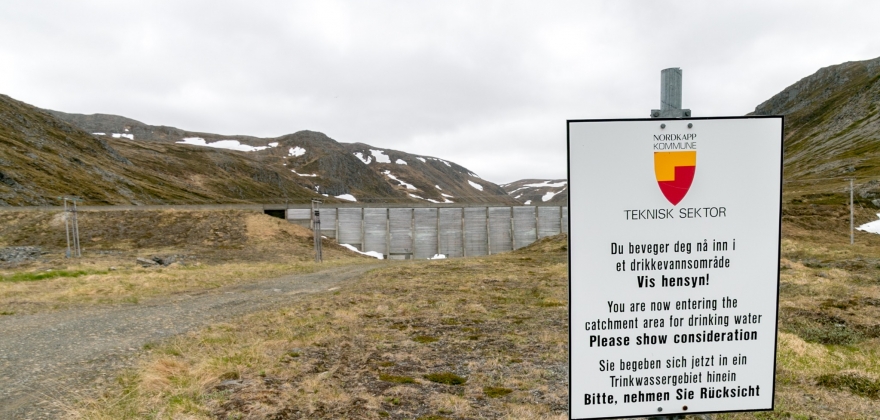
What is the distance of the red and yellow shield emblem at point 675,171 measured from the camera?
2.93m

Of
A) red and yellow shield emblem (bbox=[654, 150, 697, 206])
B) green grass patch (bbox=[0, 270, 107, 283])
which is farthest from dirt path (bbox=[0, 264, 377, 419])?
green grass patch (bbox=[0, 270, 107, 283])

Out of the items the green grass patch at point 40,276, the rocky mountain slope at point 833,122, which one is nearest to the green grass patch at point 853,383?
the green grass patch at point 40,276

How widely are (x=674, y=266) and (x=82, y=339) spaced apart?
13922 millimetres

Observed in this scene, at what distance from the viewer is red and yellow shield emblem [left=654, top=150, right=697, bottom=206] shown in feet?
9.61

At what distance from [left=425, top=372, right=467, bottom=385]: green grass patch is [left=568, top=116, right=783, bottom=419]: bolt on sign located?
5.37 meters

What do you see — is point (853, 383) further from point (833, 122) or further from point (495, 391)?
point (833, 122)

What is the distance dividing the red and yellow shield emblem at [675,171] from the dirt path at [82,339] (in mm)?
8374

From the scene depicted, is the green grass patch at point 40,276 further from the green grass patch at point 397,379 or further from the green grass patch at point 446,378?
the green grass patch at point 446,378

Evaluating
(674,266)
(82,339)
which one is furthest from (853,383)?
(82,339)

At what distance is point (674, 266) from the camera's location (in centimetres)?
295

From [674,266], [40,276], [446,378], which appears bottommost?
[40,276]

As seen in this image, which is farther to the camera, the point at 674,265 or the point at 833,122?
the point at 833,122

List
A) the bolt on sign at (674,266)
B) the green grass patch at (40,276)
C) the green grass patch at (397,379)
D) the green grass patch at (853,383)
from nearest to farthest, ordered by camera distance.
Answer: the bolt on sign at (674,266), the green grass patch at (853,383), the green grass patch at (397,379), the green grass patch at (40,276)

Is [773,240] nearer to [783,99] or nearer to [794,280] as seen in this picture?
[794,280]
